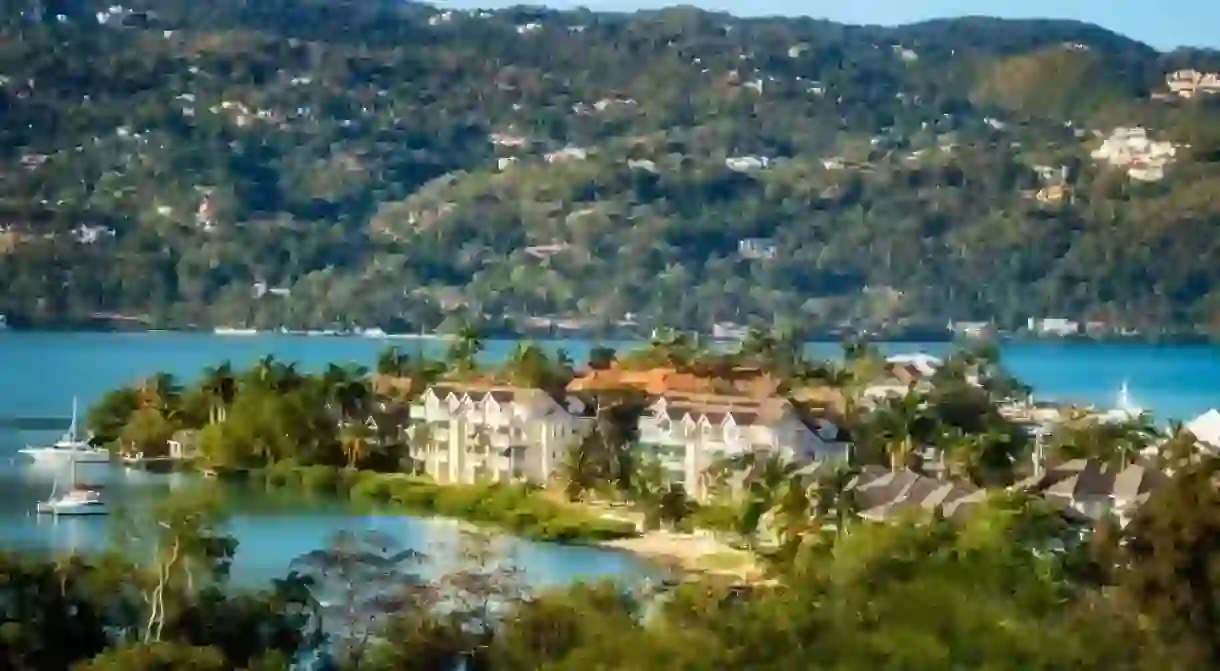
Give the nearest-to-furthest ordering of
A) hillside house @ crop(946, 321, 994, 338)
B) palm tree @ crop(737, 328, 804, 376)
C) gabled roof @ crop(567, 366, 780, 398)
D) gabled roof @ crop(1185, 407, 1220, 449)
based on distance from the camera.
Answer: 1. gabled roof @ crop(1185, 407, 1220, 449)
2. gabled roof @ crop(567, 366, 780, 398)
3. palm tree @ crop(737, 328, 804, 376)
4. hillside house @ crop(946, 321, 994, 338)

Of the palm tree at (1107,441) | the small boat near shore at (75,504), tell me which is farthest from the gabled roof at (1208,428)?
the small boat near shore at (75,504)

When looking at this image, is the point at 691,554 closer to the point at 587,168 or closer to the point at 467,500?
the point at 467,500

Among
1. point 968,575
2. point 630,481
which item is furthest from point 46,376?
point 968,575

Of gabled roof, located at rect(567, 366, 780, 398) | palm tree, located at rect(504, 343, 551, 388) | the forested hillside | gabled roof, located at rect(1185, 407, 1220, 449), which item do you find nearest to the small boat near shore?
palm tree, located at rect(504, 343, 551, 388)

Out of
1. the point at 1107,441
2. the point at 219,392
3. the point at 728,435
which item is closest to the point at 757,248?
the point at 219,392

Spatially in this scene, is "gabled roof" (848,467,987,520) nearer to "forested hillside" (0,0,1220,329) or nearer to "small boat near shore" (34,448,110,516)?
"small boat near shore" (34,448,110,516)

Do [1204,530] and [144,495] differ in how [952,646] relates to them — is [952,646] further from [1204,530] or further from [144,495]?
[144,495]
